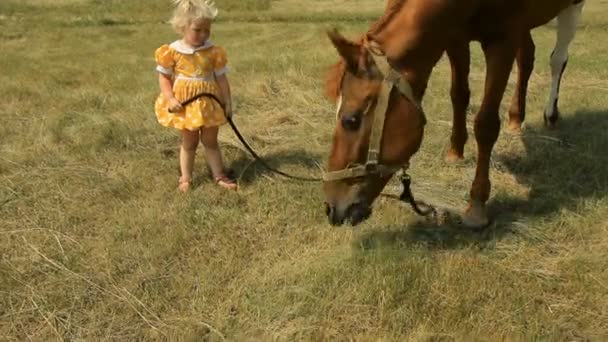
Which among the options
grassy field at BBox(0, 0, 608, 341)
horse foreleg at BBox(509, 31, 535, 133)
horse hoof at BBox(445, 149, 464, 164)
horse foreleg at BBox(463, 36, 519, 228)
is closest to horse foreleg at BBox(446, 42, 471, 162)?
horse hoof at BBox(445, 149, 464, 164)

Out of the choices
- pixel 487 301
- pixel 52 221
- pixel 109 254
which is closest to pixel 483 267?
pixel 487 301

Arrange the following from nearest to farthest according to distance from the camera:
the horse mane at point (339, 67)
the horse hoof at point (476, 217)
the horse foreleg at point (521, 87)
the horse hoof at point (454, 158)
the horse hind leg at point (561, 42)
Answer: the horse mane at point (339, 67) → the horse hoof at point (476, 217) → the horse hoof at point (454, 158) → the horse foreleg at point (521, 87) → the horse hind leg at point (561, 42)

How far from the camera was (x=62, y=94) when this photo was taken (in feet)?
21.9

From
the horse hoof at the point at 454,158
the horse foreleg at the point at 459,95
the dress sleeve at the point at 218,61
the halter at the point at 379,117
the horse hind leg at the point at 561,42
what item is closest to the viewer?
the halter at the point at 379,117

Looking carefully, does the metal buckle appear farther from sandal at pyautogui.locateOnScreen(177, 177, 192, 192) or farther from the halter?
sandal at pyautogui.locateOnScreen(177, 177, 192, 192)

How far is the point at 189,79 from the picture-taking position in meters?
4.27

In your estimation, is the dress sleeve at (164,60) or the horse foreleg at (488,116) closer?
the horse foreleg at (488,116)

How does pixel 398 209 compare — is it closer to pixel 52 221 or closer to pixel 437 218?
pixel 437 218

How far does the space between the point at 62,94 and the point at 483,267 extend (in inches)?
205

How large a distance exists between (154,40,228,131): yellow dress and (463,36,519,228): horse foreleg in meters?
1.79

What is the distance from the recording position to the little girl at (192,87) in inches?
165

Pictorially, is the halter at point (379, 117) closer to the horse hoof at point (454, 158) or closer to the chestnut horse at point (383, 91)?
the chestnut horse at point (383, 91)

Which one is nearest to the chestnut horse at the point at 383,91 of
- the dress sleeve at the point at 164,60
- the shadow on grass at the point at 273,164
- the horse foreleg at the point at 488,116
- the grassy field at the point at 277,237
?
the horse foreleg at the point at 488,116

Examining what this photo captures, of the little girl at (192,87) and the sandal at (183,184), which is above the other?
the little girl at (192,87)
